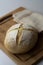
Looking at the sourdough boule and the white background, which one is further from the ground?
the white background

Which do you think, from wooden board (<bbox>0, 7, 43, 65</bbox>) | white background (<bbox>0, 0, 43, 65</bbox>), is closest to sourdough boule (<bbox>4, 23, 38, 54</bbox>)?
wooden board (<bbox>0, 7, 43, 65</bbox>)

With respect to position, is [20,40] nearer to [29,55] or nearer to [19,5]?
[29,55]

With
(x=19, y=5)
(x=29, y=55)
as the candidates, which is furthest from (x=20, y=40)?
(x=19, y=5)

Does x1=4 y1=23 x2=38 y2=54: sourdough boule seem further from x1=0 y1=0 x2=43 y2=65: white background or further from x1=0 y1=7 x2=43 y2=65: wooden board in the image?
x1=0 y1=0 x2=43 y2=65: white background

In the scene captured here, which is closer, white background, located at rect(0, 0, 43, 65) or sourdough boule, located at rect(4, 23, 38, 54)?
sourdough boule, located at rect(4, 23, 38, 54)

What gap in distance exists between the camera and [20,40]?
2.43ft

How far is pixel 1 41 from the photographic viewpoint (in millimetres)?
835

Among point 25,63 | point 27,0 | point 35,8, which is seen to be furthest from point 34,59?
point 27,0

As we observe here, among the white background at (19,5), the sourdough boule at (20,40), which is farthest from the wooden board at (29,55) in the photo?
the white background at (19,5)

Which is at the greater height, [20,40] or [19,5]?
→ [19,5]

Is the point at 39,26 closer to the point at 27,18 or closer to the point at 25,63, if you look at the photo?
the point at 27,18

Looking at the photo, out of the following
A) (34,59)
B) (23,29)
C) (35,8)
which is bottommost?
(34,59)

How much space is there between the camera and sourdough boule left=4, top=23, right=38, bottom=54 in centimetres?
74

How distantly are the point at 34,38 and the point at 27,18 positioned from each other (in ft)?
0.63
